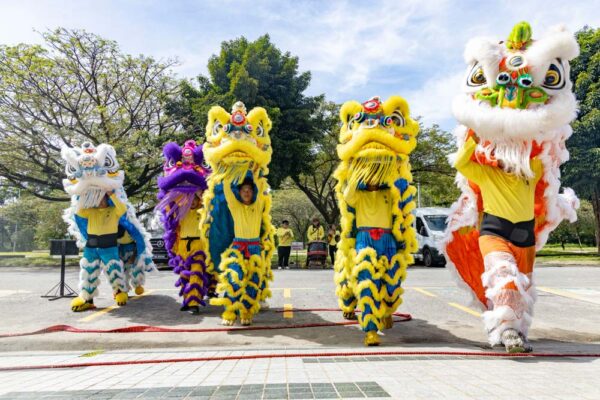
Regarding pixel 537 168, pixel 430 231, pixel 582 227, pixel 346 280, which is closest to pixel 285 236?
pixel 430 231

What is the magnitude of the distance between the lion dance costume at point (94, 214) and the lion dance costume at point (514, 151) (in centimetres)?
535

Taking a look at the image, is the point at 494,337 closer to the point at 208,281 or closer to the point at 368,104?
the point at 368,104

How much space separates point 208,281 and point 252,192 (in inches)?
70.9

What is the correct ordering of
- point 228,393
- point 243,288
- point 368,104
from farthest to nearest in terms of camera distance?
point 243,288, point 368,104, point 228,393

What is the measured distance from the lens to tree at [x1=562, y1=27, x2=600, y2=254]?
17.1 metres

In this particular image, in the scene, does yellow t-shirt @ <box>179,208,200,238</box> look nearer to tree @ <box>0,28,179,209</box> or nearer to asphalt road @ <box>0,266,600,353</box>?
asphalt road @ <box>0,266,600,353</box>

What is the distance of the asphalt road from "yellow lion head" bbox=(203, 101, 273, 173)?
2.20 metres

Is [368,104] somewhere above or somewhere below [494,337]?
above

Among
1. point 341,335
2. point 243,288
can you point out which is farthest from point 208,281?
point 341,335

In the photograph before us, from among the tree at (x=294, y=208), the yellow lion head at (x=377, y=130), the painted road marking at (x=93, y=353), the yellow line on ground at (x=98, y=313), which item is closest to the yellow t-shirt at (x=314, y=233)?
the yellow line on ground at (x=98, y=313)

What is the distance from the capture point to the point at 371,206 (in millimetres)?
5090

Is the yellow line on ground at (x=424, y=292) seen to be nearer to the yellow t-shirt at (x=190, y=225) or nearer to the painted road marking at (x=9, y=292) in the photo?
the yellow t-shirt at (x=190, y=225)

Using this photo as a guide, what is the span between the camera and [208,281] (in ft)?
22.4

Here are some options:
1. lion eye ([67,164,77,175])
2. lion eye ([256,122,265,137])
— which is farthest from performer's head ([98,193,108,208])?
lion eye ([256,122,265,137])
